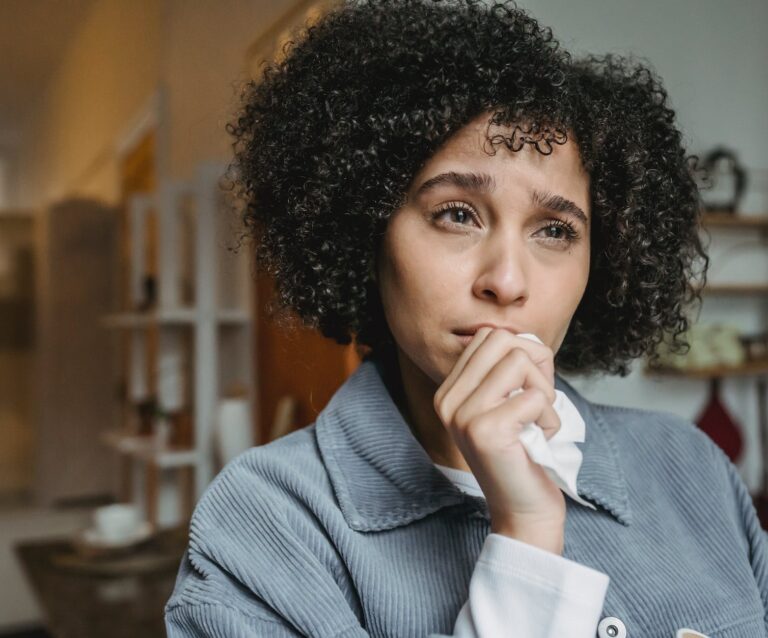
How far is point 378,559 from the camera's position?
2.57ft

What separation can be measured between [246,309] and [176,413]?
2.13 feet

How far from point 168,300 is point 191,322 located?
12 cm

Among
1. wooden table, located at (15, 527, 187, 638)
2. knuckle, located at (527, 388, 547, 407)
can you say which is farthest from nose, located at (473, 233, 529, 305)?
wooden table, located at (15, 527, 187, 638)

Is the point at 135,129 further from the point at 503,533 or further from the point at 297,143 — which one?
the point at 503,533

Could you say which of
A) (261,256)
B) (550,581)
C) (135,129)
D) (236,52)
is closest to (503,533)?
(550,581)

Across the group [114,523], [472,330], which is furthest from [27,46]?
[472,330]

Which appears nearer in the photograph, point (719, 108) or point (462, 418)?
point (462, 418)

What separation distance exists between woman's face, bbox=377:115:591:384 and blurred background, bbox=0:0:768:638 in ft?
0.86

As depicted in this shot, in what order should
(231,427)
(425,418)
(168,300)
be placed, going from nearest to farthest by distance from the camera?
(425,418) → (231,427) → (168,300)

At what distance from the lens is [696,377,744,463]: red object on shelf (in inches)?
98.2

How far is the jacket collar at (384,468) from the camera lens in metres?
0.81

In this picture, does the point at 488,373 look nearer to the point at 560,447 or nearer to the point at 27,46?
the point at 560,447

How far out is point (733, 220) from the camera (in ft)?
8.32

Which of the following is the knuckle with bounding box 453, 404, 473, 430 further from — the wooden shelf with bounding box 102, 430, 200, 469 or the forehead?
the wooden shelf with bounding box 102, 430, 200, 469
